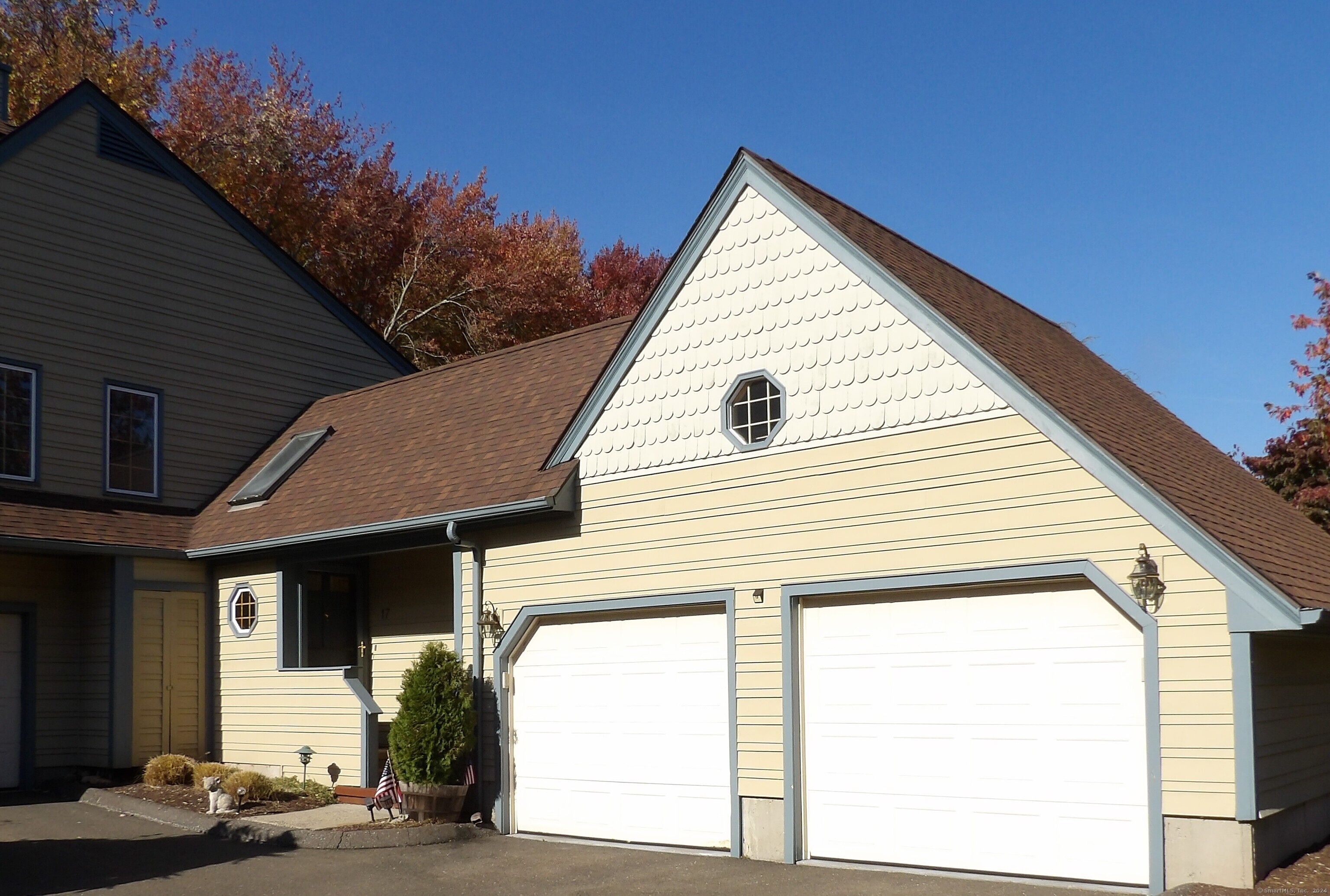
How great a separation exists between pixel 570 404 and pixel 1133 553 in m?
7.29

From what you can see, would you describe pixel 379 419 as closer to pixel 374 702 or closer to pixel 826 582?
pixel 374 702

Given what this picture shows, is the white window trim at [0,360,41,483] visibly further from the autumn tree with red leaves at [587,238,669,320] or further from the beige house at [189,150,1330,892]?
the autumn tree with red leaves at [587,238,669,320]

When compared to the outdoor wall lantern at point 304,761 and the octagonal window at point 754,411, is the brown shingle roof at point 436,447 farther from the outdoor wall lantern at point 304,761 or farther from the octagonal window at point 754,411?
the outdoor wall lantern at point 304,761

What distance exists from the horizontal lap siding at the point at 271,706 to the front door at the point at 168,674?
319 mm

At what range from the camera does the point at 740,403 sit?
12.3 m

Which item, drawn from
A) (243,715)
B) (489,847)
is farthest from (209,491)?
(489,847)

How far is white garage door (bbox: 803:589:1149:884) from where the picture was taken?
9555 mm

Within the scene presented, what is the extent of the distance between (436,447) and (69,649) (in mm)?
5836

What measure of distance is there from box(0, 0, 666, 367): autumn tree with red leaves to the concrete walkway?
695 inches

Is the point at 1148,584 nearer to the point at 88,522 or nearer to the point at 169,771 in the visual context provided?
the point at 169,771

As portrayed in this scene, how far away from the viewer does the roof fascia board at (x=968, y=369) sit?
8.87 m

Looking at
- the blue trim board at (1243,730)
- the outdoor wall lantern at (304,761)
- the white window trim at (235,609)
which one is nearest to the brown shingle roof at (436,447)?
the white window trim at (235,609)

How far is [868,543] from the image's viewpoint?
11.0m

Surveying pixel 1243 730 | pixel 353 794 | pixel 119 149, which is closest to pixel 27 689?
pixel 353 794
